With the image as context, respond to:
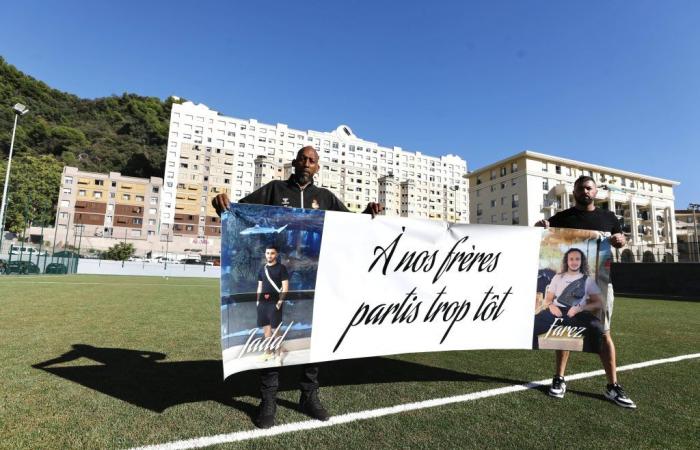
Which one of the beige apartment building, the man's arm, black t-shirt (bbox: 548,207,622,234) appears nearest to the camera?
the man's arm

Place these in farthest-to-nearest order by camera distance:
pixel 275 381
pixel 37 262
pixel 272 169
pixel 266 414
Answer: pixel 272 169 < pixel 37 262 < pixel 275 381 < pixel 266 414

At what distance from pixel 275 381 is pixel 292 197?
1531 millimetres

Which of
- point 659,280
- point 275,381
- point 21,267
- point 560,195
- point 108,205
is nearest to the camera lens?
point 275,381

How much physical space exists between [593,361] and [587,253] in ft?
6.58

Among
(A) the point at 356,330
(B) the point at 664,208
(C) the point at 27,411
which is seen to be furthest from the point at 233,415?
(B) the point at 664,208

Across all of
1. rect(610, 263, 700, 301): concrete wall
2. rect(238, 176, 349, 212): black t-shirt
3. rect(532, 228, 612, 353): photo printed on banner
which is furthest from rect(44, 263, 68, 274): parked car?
rect(610, 263, 700, 301): concrete wall

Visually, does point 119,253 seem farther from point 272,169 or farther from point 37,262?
point 272,169

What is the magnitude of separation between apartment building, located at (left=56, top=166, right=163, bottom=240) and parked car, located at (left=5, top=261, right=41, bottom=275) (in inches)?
2097

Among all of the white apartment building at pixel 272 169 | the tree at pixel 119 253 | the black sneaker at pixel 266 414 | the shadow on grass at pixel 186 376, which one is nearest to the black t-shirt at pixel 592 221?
the shadow on grass at pixel 186 376

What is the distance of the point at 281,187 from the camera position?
3375mm

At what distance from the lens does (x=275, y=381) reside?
2898 millimetres

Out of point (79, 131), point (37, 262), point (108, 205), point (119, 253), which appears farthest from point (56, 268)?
point (79, 131)

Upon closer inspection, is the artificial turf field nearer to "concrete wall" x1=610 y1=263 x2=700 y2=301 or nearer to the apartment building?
"concrete wall" x1=610 y1=263 x2=700 y2=301

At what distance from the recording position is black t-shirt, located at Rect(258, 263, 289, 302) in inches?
115
